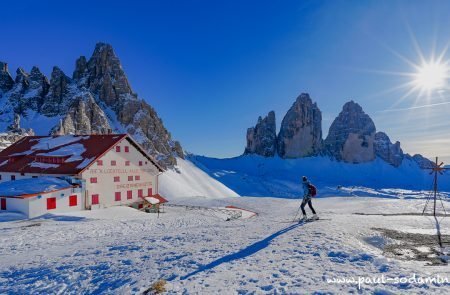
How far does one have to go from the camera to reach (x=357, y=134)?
193 meters

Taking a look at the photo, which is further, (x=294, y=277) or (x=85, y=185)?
(x=85, y=185)

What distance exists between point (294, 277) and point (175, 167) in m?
106

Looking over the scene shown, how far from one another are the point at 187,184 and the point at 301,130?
383ft

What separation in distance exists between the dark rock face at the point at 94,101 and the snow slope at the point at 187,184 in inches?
259

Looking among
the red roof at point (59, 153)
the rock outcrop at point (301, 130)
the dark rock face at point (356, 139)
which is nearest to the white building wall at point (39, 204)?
the red roof at point (59, 153)

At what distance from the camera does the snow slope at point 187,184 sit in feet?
275

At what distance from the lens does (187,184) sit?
330ft

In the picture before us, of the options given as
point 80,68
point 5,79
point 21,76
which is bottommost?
point 5,79

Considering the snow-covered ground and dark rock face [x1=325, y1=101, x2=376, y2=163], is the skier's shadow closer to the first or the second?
the snow-covered ground

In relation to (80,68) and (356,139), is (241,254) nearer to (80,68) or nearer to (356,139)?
(80,68)

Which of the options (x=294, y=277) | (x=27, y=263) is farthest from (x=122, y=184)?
(x=294, y=277)

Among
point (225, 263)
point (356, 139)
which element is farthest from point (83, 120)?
point (356, 139)

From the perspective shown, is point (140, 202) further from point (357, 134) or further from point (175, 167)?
point (357, 134)

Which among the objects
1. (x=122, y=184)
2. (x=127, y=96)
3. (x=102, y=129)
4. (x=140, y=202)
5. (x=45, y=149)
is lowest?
(x=140, y=202)
